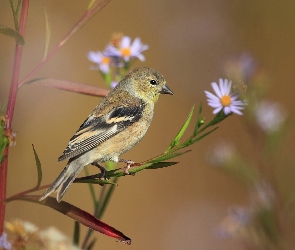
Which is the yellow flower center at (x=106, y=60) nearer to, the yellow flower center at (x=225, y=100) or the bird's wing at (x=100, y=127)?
the bird's wing at (x=100, y=127)

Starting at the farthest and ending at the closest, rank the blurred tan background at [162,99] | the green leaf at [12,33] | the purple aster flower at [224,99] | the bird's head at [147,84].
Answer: the blurred tan background at [162,99] < the bird's head at [147,84] < the purple aster flower at [224,99] < the green leaf at [12,33]

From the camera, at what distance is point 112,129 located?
2.70m

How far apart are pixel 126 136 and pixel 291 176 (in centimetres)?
85

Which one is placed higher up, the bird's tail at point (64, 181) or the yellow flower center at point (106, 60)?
the yellow flower center at point (106, 60)

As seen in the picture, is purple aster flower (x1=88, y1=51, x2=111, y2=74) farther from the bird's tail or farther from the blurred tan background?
the blurred tan background

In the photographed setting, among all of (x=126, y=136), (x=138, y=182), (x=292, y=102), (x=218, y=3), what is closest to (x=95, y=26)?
(x=218, y=3)

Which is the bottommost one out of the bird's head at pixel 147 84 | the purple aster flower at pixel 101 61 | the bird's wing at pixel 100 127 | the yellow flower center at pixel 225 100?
the yellow flower center at pixel 225 100

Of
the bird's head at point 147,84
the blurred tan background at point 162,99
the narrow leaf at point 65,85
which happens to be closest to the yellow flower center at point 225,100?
the narrow leaf at point 65,85

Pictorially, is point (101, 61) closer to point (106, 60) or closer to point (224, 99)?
point (106, 60)

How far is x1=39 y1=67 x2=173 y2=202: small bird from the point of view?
2.43 m

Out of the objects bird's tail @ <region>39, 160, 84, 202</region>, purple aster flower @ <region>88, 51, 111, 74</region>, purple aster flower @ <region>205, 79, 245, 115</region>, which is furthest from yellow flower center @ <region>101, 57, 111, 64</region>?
purple aster flower @ <region>205, 79, 245, 115</region>

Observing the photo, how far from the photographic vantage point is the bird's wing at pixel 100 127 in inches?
95.6

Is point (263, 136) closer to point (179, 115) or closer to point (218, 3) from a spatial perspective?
point (179, 115)

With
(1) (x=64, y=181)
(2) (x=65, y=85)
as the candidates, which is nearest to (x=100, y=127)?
(1) (x=64, y=181)
